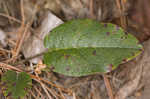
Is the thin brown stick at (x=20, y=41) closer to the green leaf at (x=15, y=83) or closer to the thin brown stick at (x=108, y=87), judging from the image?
the green leaf at (x=15, y=83)

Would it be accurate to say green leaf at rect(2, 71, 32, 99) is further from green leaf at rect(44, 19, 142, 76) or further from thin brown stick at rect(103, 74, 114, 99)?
thin brown stick at rect(103, 74, 114, 99)

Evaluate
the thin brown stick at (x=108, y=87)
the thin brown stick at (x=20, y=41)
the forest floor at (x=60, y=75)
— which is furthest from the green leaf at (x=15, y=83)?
the thin brown stick at (x=108, y=87)

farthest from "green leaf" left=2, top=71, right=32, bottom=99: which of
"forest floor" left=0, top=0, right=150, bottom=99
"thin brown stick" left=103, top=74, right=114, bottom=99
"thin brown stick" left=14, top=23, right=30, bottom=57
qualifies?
"thin brown stick" left=103, top=74, right=114, bottom=99

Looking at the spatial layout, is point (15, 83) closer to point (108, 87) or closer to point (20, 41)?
point (20, 41)

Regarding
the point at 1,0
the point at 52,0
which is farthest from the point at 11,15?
the point at 52,0

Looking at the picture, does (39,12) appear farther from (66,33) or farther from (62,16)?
(66,33)

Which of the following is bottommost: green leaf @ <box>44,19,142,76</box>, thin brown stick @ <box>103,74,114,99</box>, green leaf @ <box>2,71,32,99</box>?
thin brown stick @ <box>103,74,114,99</box>
